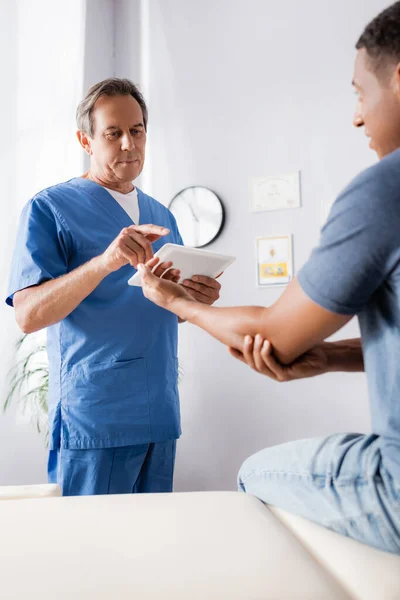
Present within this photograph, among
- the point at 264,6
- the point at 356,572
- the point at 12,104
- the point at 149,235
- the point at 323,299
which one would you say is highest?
the point at 264,6

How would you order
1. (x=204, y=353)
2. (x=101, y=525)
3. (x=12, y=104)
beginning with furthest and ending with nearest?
(x=204, y=353), (x=12, y=104), (x=101, y=525)

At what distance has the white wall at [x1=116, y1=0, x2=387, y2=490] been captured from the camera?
296 cm

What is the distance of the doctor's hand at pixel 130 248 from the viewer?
1488 millimetres

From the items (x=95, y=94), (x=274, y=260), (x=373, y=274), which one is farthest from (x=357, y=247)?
(x=274, y=260)

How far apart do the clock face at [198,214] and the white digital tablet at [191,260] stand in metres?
1.46

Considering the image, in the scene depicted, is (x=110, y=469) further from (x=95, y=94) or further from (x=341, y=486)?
(x=95, y=94)

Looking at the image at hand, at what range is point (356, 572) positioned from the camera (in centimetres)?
82

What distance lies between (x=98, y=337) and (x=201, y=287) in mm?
318

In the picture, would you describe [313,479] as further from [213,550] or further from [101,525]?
[101,525]

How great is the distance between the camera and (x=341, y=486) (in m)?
0.84

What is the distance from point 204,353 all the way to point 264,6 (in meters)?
1.85

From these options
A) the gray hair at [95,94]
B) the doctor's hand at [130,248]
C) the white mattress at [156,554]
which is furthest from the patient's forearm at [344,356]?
A: the gray hair at [95,94]

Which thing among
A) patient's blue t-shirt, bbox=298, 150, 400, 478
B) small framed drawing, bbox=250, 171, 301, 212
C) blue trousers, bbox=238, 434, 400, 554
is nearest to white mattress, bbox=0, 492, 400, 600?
blue trousers, bbox=238, 434, 400, 554

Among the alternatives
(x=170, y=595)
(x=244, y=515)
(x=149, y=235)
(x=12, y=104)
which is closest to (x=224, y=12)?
(x=12, y=104)
